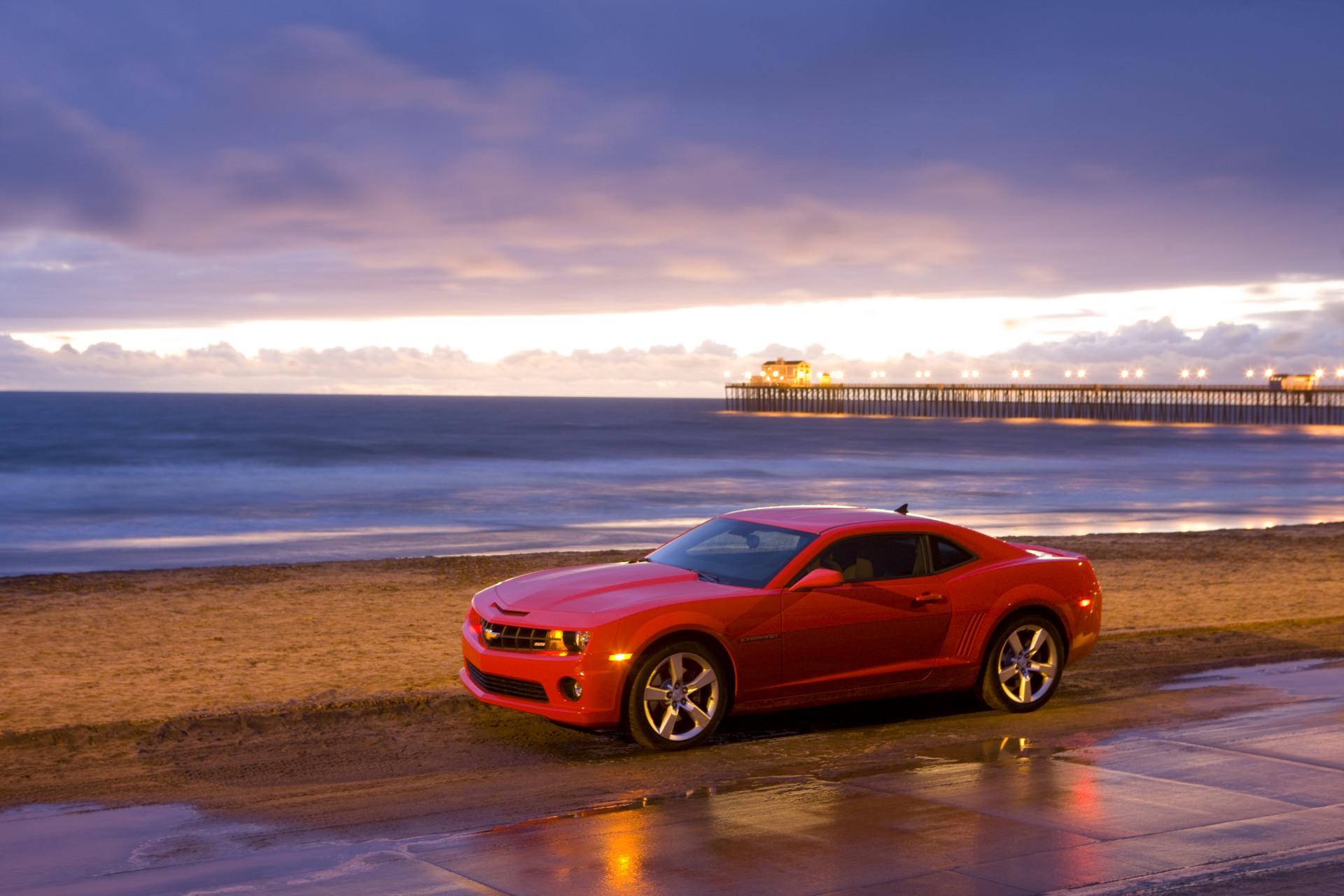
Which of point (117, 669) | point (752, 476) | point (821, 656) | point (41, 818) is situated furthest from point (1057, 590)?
point (752, 476)

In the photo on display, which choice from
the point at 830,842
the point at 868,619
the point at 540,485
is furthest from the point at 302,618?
the point at 540,485

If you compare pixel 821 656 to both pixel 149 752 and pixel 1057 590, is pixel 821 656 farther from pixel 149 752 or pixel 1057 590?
pixel 149 752

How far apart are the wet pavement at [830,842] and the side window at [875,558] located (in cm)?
148

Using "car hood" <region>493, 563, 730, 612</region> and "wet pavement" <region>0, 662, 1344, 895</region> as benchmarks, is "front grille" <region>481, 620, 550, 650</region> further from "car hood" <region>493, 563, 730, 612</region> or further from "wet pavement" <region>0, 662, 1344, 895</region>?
"wet pavement" <region>0, 662, 1344, 895</region>

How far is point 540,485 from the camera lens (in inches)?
1957

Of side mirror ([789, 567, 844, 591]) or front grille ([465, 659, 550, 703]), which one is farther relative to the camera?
side mirror ([789, 567, 844, 591])

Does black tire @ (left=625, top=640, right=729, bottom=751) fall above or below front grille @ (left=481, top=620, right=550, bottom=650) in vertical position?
below

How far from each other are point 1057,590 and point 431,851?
534 centimetres

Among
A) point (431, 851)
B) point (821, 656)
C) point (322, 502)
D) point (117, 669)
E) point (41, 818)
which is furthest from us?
point (322, 502)

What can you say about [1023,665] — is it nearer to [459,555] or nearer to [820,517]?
[820,517]

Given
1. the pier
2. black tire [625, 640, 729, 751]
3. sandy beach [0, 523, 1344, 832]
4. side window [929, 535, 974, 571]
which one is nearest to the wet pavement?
sandy beach [0, 523, 1344, 832]

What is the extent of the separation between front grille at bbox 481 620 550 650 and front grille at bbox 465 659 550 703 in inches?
7.7

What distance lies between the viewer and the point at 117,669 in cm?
1103

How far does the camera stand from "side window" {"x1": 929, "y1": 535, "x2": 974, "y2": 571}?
9359 millimetres
